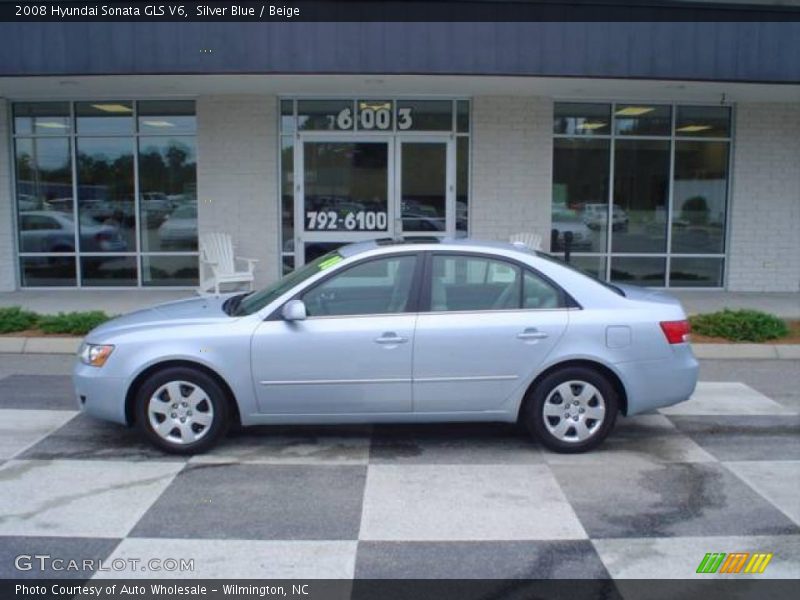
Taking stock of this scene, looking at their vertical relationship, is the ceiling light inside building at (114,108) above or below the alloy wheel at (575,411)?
above

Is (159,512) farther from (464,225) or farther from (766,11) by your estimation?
(766,11)

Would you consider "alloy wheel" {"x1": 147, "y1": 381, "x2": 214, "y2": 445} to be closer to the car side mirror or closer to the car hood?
the car hood

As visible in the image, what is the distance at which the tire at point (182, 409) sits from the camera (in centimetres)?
602

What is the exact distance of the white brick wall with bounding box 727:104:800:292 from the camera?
14633 mm

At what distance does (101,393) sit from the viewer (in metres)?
6.07

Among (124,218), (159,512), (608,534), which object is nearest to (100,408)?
(159,512)

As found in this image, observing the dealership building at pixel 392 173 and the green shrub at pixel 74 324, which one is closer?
the green shrub at pixel 74 324

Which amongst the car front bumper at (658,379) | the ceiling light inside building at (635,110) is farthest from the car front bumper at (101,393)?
the ceiling light inside building at (635,110)

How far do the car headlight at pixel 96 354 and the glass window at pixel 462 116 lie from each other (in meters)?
9.23

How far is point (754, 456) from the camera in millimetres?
6258

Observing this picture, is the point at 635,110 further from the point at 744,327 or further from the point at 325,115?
the point at 744,327

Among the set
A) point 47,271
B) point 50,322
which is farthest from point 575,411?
point 47,271

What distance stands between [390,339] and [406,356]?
171mm

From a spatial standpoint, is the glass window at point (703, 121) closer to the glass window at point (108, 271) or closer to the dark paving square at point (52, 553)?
the glass window at point (108, 271)
